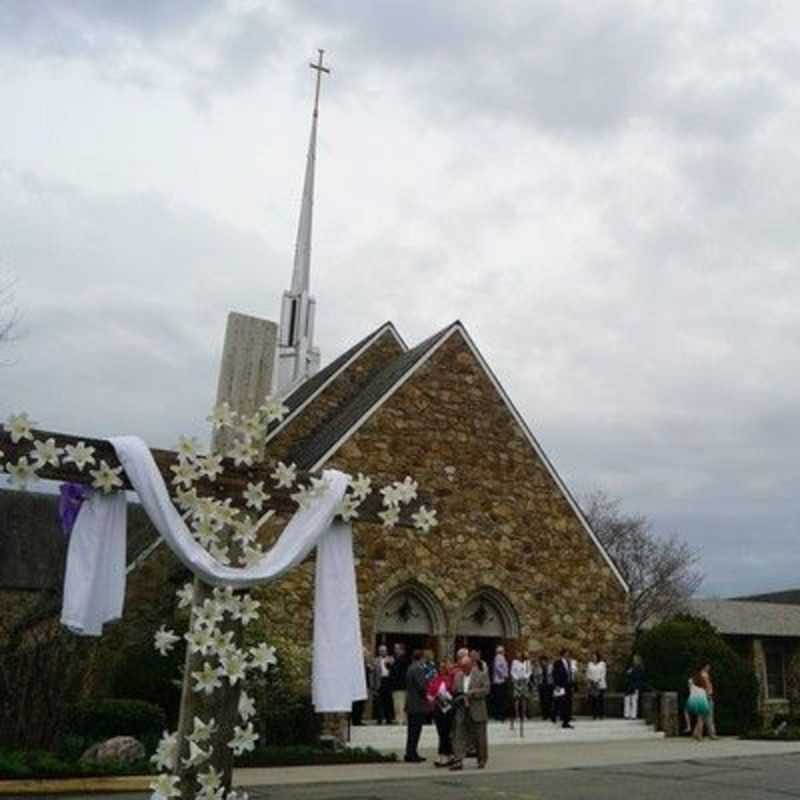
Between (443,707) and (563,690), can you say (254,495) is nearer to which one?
(443,707)

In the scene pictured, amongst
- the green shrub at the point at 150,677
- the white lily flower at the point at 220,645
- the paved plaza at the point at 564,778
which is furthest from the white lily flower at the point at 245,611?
the green shrub at the point at 150,677

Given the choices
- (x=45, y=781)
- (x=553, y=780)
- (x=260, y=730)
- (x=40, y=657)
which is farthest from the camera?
(x=260, y=730)

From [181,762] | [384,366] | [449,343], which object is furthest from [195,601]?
[384,366]

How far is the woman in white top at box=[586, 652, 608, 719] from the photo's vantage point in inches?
907

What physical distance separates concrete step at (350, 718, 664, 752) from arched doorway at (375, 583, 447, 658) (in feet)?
7.62

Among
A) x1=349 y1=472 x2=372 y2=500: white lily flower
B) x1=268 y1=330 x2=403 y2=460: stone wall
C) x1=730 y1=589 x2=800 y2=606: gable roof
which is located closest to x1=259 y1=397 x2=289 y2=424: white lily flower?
x1=349 y1=472 x2=372 y2=500: white lily flower

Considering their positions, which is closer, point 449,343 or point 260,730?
point 260,730

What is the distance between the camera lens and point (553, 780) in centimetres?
1342

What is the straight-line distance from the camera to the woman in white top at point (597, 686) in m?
23.0

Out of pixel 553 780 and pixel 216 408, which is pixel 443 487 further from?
pixel 216 408

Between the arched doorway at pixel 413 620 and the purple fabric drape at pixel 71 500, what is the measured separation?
16.2 m

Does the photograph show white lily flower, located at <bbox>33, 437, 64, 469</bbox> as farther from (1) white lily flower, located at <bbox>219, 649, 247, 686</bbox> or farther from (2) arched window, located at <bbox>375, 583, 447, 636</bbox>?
(2) arched window, located at <bbox>375, 583, 447, 636</bbox>

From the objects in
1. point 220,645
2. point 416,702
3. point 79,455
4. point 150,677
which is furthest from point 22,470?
point 150,677

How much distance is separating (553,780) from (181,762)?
8.18 m
